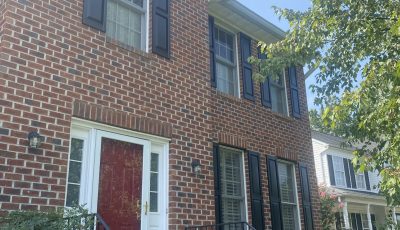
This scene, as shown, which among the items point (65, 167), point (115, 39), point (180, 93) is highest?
point (115, 39)

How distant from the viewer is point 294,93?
11.4 meters

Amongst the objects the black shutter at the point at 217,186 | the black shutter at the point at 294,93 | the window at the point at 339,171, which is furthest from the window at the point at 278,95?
the window at the point at 339,171

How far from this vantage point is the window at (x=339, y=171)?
72.2 ft

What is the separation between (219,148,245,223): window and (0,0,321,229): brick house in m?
0.02

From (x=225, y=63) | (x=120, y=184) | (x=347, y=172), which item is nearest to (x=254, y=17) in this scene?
(x=225, y=63)

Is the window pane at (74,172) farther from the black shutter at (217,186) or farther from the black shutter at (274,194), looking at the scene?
the black shutter at (274,194)

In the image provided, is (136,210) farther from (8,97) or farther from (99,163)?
(8,97)

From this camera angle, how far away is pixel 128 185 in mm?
5980

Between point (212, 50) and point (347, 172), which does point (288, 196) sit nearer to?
point (212, 50)

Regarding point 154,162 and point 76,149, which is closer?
point 76,149

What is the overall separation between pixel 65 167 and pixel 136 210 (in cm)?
127

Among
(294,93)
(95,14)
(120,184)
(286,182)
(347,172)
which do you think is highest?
(294,93)

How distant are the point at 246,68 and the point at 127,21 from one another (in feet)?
12.5

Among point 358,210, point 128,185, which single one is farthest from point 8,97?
point 358,210
